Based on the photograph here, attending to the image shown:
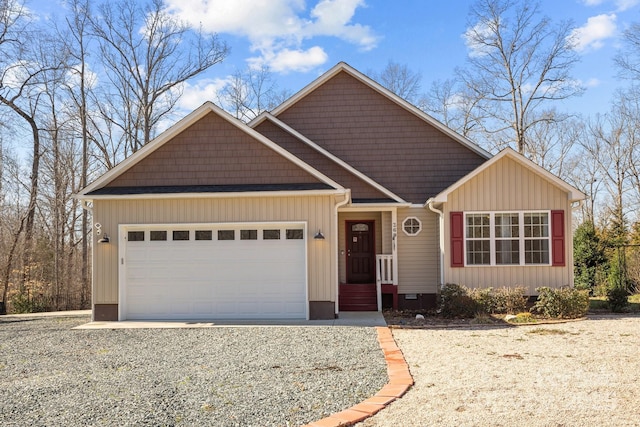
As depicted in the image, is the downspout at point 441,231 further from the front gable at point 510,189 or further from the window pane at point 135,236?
the window pane at point 135,236

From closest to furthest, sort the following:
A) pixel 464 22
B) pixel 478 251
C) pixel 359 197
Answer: pixel 478 251
pixel 359 197
pixel 464 22

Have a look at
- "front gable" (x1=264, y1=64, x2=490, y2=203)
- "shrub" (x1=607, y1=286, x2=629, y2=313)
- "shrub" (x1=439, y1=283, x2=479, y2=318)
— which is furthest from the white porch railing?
"shrub" (x1=607, y1=286, x2=629, y2=313)

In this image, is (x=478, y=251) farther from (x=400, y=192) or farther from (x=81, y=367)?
(x=81, y=367)

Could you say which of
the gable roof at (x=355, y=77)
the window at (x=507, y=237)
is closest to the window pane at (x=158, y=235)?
the gable roof at (x=355, y=77)

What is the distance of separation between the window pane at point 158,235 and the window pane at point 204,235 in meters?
0.75

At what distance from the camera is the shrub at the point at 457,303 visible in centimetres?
1214

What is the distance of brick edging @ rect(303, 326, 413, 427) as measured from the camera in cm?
474

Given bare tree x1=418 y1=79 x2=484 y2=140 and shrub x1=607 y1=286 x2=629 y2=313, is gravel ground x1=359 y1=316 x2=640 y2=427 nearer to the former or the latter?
shrub x1=607 y1=286 x2=629 y2=313

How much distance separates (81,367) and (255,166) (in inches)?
245

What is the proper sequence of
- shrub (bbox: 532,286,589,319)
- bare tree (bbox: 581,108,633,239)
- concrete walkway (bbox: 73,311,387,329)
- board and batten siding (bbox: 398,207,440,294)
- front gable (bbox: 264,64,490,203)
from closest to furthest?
concrete walkway (bbox: 73,311,387,329) → shrub (bbox: 532,286,589,319) → board and batten siding (bbox: 398,207,440,294) → front gable (bbox: 264,64,490,203) → bare tree (bbox: 581,108,633,239)

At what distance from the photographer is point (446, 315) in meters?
12.5

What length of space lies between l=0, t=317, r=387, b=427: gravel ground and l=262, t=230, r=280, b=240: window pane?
96.3 inches

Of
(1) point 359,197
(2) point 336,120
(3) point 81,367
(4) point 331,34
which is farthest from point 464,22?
(3) point 81,367

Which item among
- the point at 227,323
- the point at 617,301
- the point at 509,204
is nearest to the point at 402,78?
the point at 509,204
